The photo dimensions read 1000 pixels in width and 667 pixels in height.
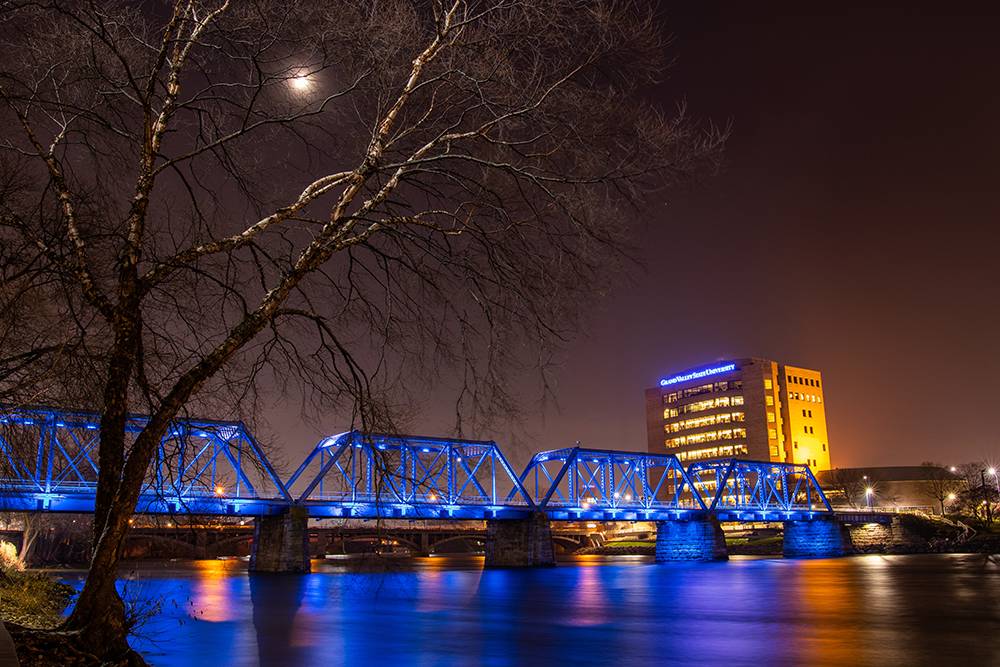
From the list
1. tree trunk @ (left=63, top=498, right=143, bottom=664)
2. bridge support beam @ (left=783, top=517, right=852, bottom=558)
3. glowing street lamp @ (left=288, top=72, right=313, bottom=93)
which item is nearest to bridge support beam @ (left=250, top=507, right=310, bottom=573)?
tree trunk @ (left=63, top=498, right=143, bottom=664)

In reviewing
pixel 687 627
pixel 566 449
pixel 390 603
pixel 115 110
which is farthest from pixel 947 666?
pixel 566 449

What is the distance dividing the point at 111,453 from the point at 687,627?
19.5m

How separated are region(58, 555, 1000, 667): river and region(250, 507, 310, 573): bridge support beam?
32.4 metres

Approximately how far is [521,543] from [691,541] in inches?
1020

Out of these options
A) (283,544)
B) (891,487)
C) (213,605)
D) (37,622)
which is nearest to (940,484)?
(891,487)

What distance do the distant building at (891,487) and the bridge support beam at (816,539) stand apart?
51.2 meters

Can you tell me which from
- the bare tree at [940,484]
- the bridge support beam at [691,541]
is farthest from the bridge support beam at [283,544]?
the bare tree at [940,484]

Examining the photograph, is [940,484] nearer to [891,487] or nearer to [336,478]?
[891,487]

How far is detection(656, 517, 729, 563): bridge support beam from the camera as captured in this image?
101 m

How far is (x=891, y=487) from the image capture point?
16975 centimetres

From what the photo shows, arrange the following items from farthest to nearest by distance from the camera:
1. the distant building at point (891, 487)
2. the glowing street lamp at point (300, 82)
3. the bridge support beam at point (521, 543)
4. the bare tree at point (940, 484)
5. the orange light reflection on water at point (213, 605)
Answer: the distant building at point (891, 487) < the bare tree at point (940, 484) < the bridge support beam at point (521, 543) < the orange light reflection on water at point (213, 605) < the glowing street lamp at point (300, 82)

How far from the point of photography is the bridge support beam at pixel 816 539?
113m

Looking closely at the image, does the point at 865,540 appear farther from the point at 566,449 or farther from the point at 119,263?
the point at 119,263

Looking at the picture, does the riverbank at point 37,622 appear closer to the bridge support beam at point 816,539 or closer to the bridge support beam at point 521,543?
the bridge support beam at point 521,543
